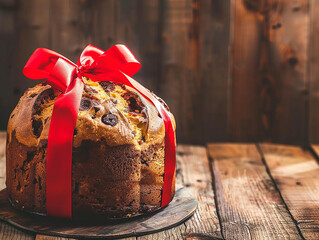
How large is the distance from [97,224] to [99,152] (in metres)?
0.19

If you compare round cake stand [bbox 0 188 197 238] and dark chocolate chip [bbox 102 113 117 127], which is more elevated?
dark chocolate chip [bbox 102 113 117 127]

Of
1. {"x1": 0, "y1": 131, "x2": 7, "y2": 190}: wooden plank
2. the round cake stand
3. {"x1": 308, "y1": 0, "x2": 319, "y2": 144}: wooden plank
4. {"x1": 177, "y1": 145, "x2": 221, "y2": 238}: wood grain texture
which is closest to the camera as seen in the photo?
the round cake stand

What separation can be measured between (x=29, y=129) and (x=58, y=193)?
0.62ft

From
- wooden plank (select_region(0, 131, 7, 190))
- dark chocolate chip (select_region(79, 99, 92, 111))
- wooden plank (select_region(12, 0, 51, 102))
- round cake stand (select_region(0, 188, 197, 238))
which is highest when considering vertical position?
wooden plank (select_region(12, 0, 51, 102))

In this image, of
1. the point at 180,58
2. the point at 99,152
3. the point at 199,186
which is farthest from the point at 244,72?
the point at 99,152

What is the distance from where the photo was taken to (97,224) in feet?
3.65

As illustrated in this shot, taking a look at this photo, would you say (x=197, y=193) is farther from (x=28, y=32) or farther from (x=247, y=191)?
(x=28, y=32)

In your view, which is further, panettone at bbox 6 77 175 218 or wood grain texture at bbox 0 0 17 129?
wood grain texture at bbox 0 0 17 129

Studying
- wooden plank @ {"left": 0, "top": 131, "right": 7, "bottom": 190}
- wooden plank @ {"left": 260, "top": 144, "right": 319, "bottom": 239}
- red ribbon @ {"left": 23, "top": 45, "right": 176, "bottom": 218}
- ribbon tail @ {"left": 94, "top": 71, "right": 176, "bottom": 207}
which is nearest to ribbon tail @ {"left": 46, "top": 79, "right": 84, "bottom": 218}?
red ribbon @ {"left": 23, "top": 45, "right": 176, "bottom": 218}

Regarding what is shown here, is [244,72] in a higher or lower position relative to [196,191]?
higher

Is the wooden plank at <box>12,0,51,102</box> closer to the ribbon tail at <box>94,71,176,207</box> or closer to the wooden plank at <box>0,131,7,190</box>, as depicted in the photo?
the wooden plank at <box>0,131,7,190</box>

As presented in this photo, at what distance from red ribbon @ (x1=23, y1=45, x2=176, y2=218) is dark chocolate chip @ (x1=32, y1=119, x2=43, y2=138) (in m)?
0.07

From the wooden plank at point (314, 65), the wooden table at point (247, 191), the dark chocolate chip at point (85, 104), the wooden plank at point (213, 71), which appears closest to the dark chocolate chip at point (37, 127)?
the dark chocolate chip at point (85, 104)

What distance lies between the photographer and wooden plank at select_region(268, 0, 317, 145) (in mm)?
2268
